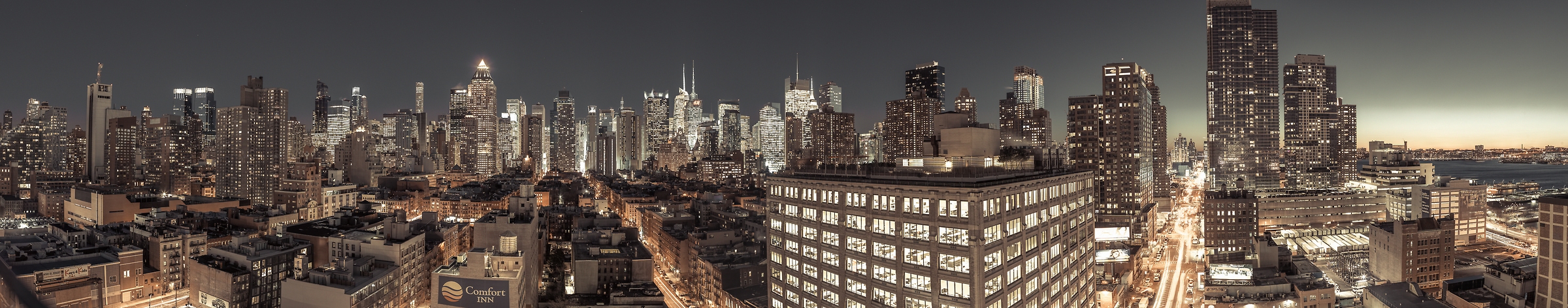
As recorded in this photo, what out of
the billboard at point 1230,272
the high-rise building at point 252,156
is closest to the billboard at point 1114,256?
the billboard at point 1230,272

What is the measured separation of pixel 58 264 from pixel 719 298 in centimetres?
6703

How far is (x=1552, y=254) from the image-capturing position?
5828cm

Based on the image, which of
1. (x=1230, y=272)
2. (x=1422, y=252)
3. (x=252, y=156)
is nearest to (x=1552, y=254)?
(x=1230, y=272)

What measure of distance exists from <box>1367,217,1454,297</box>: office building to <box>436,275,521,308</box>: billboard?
92277 millimetres

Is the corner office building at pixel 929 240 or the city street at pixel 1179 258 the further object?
the city street at pixel 1179 258

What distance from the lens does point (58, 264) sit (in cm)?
7600

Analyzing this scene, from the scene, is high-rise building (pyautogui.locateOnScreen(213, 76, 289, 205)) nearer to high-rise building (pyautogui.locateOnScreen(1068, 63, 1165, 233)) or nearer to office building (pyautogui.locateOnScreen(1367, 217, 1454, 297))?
high-rise building (pyautogui.locateOnScreen(1068, 63, 1165, 233))

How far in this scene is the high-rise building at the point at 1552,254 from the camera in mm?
57344

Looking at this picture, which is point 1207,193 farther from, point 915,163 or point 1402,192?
point 915,163

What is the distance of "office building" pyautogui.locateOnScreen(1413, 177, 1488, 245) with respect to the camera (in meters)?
125

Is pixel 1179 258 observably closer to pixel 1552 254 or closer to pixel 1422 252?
pixel 1422 252

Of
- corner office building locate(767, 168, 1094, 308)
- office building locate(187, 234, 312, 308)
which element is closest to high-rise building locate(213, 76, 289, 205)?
office building locate(187, 234, 312, 308)

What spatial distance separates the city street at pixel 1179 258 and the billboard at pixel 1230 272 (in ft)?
39.1

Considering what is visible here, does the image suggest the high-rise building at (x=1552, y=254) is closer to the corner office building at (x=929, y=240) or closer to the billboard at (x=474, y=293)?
the corner office building at (x=929, y=240)
